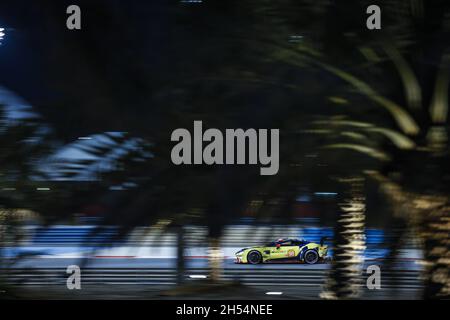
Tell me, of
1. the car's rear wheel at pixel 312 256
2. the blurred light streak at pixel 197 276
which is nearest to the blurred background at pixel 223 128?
the blurred light streak at pixel 197 276

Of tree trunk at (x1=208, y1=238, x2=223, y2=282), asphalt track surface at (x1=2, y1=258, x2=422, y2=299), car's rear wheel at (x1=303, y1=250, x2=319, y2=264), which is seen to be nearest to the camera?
tree trunk at (x1=208, y1=238, x2=223, y2=282)

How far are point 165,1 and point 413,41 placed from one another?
67 centimetres

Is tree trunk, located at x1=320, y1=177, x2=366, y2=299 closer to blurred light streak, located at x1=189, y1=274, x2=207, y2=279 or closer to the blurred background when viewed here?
the blurred background

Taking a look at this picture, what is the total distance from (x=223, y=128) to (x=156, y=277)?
2.10 ft

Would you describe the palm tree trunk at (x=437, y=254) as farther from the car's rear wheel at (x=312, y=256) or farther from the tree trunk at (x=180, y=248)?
the tree trunk at (x=180, y=248)

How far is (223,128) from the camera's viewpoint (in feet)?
4.78

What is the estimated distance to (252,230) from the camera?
5.05 feet

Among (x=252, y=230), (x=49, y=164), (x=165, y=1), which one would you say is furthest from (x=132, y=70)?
(x=252, y=230)

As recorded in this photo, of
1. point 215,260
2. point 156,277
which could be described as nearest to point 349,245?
point 215,260

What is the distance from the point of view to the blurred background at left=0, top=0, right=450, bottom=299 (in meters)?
1.47

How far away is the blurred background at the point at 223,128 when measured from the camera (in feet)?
4.82

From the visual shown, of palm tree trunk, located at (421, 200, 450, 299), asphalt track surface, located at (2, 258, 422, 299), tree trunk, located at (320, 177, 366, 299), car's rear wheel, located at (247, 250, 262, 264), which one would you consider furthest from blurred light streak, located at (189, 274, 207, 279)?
palm tree trunk, located at (421, 200, 450, 299)
